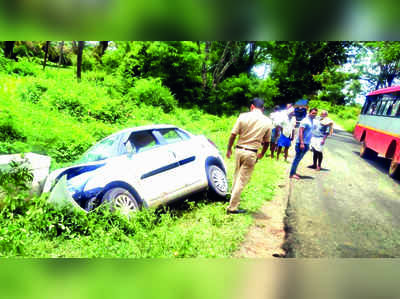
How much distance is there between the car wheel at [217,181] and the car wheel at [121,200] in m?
0.90

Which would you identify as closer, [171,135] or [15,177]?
[15,177]

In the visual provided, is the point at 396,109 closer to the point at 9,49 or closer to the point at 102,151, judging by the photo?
the point at 102,151

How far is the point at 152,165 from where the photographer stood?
253cm

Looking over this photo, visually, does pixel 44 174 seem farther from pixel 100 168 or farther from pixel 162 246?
pixel 162 246

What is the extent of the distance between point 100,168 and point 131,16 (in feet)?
4.65

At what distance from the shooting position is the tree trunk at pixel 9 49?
8.50 feet

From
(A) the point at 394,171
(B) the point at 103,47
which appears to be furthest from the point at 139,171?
(A) the point at 394,171

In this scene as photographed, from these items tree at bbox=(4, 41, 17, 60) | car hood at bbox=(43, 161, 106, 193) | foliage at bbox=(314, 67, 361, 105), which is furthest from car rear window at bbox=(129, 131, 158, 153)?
foliage at bbox=(314, 67, 361, 105)

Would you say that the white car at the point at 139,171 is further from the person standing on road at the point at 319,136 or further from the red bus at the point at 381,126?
the red bus at the point at 381,126

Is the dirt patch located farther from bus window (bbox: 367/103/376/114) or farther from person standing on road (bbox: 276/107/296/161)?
bus window (bbox: 367/103/376/114)

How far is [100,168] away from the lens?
7.97 feet

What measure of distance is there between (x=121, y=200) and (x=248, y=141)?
1555 mm

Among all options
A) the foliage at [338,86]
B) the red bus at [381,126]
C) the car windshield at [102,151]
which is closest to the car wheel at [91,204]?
the car windshield at [102,151]

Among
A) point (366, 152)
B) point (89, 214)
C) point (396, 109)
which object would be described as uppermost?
point (396, 109)
